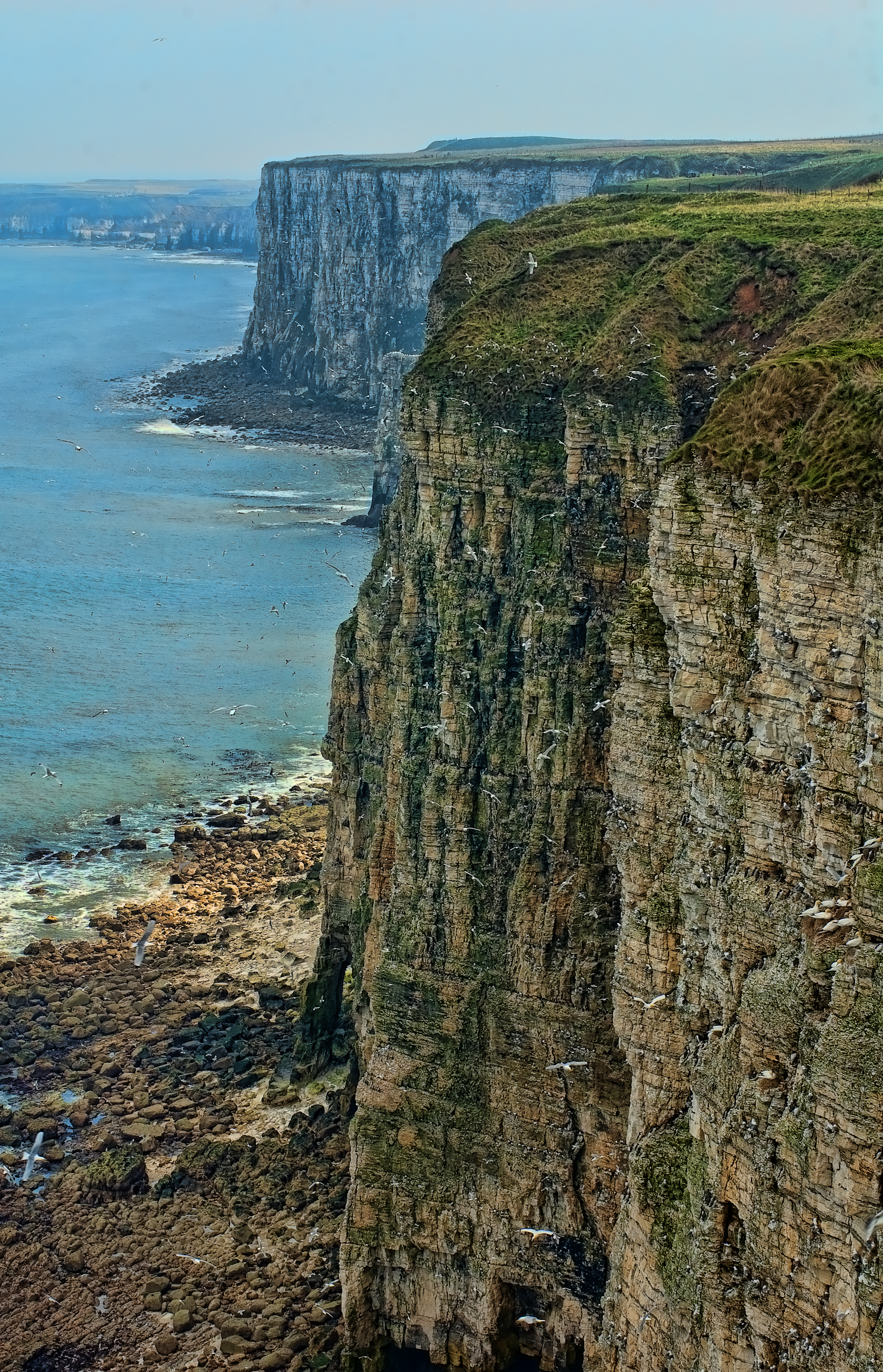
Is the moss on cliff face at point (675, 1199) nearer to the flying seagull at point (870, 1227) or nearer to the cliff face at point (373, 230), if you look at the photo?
the flying seagull at point (870, 1227)

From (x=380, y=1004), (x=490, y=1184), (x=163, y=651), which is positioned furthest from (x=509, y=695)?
(x=163, y=651)

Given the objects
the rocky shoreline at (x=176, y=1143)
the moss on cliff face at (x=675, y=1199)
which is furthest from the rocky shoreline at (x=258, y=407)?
the moss on cliff face at (x=675, y=1199)

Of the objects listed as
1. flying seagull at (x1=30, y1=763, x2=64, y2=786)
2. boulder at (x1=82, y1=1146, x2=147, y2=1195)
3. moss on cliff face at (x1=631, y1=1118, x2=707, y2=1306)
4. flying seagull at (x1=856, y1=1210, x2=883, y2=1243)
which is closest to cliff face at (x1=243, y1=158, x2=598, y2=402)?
flying seagull at (x1=30, y1=763, x2=64, y2=786)

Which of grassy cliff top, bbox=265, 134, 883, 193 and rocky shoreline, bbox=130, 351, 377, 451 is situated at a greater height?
grassy cliff top, bbox=265, 134, 883, 193

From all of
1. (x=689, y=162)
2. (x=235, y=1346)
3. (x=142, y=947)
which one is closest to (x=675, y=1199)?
(x=235, y=1346)

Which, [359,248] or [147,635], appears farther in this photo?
[359,248]

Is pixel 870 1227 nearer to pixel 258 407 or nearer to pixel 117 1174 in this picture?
pixel 117 1174

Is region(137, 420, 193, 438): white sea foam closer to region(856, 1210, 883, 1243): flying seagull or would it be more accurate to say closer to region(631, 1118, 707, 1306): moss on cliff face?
region(631, 1118, 707, 1306): moss on cliff face

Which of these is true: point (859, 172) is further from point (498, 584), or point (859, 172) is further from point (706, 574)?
point (706, 574)
